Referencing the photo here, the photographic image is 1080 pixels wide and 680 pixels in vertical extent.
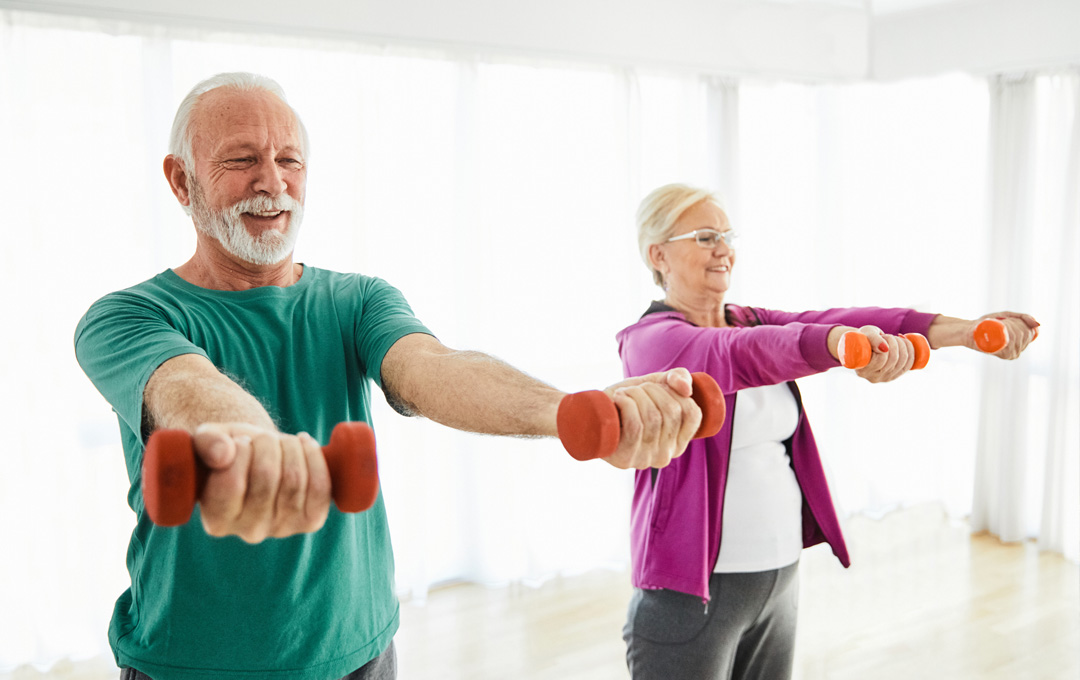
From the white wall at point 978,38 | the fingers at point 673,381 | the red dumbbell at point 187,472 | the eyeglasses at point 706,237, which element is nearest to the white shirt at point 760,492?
the eyeglasses at point 706,237

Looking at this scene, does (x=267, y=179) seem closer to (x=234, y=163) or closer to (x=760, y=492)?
(x=234, y=163)

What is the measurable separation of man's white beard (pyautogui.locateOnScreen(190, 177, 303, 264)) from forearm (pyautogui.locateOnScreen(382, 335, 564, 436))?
0.27m

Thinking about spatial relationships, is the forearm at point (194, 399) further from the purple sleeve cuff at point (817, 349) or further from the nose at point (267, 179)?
the purple sleeve cuff at point (817, 349)

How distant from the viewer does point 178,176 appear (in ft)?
4.43

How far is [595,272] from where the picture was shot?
4.16 m

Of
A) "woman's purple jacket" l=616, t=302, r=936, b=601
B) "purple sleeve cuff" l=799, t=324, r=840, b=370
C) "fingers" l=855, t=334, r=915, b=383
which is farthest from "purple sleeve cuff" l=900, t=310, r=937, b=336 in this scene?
"purple sleeve cuff" l=799, t=324, r=840, b=370

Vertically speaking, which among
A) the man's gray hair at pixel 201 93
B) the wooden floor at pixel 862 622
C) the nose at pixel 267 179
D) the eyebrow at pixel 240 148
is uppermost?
the man's gray hair at pixel 201 93

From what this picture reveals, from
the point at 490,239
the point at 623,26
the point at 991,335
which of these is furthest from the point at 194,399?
the point at 490,239

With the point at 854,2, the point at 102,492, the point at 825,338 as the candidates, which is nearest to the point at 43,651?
the point at 102,492

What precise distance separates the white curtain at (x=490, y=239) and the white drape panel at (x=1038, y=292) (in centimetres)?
4

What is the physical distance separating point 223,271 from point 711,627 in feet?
4.07

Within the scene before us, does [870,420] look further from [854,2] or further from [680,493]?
Result: [680,493]

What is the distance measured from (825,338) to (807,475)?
51cm

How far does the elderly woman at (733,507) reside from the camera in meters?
1.74
